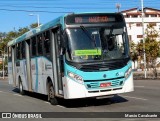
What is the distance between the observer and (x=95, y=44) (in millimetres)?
13273

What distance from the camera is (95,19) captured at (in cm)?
1363

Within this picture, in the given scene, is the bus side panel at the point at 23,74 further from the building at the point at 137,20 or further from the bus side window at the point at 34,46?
the building at the point at 137,20

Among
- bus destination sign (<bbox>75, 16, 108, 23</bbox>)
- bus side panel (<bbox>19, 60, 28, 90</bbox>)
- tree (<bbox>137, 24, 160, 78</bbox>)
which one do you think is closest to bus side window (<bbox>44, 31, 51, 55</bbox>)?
bus destination sign (<bbox>75, 16, 108, 23</bbox>)

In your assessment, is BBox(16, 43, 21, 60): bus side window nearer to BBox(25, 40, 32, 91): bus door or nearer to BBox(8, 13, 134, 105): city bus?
BBox(25, 40, 32, 91): bus door

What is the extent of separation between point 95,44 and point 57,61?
1.74 m

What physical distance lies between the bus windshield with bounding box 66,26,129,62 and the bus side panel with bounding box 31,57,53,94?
217 centimetres

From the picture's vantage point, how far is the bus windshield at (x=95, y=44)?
1313 cm

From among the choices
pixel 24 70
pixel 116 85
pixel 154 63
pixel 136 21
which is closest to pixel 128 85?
pixel 116 85

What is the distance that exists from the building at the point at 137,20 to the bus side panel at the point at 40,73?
68.6m

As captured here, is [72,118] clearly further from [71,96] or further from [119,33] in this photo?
[119,33]

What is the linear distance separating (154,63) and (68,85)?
26075 mm

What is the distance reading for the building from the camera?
90438 millimetres

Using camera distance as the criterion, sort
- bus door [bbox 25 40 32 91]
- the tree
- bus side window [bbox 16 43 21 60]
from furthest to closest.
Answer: the tree < bus side window [bbox 16 43 21 60] < bus door [bbox 25 40 32 91]

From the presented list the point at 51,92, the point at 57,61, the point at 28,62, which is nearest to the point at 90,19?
the point at 57,61
